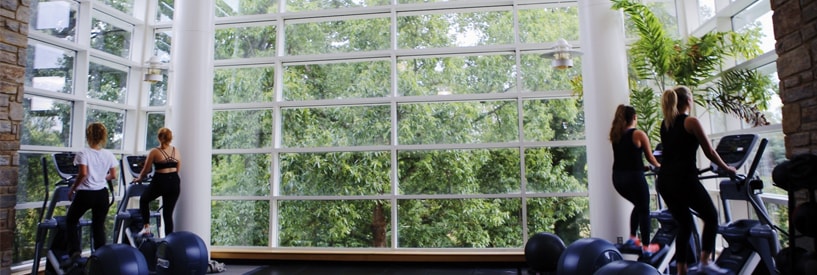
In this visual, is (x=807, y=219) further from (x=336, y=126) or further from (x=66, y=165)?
(x=66, y=165)

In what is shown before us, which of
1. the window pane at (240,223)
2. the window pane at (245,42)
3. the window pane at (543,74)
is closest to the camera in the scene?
the window pane at (543,74)

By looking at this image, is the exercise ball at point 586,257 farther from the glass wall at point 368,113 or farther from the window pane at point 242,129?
the window pane at point 242,129

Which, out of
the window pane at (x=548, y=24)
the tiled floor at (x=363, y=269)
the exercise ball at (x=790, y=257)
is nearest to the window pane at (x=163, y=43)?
the tiled floor at (x=363, y=269)

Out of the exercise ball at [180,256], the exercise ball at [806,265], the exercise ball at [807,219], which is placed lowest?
the exercise ball at [180,256]

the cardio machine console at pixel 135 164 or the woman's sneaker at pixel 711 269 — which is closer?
the woman's sneaker at pixel 711 269

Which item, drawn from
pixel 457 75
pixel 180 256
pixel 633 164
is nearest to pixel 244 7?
pixel 457 75

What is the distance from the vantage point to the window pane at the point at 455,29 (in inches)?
214

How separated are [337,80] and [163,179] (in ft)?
7.58

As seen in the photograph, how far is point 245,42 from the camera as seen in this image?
5941 mm

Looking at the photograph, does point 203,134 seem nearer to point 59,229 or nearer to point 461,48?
point 59,229

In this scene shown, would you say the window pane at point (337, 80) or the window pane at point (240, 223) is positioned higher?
the window pane at point (337, 80)

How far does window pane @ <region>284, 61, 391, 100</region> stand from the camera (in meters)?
5.57

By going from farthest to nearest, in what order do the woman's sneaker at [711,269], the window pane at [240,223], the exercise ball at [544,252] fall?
the window pane at [240,223]
the exercise ball at [544,252]
the woman's sneaker at [711,269]

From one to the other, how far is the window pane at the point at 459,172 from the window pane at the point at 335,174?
276 mm
